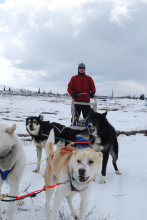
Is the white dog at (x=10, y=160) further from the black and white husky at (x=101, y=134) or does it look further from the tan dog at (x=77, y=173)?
the black and white husky at (x=101, y=134)

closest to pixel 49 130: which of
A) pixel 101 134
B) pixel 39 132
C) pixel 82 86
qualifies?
pixel 39 132

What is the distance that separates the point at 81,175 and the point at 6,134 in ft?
3.11

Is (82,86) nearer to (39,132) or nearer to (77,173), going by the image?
(39,132)

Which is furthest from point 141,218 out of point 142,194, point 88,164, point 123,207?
point 88,164

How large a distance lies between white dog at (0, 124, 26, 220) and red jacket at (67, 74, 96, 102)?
322cm

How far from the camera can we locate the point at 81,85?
4.92 meters

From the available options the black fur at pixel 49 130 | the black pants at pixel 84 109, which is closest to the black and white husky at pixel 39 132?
the black fur at pixel 49 130

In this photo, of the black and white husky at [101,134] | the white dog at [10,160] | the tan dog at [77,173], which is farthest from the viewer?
the black and white husky at [101,134]

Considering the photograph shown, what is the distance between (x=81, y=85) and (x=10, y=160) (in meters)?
3.47

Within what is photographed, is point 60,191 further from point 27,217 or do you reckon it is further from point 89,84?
point 89,84

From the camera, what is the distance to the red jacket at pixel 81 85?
4922 mm

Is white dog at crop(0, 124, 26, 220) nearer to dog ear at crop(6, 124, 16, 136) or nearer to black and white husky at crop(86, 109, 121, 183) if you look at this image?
dog ear at crop(6, 124, 16, 136)

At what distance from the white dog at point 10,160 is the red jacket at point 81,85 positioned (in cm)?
322

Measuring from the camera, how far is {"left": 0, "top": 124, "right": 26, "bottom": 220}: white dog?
70.9 inches
